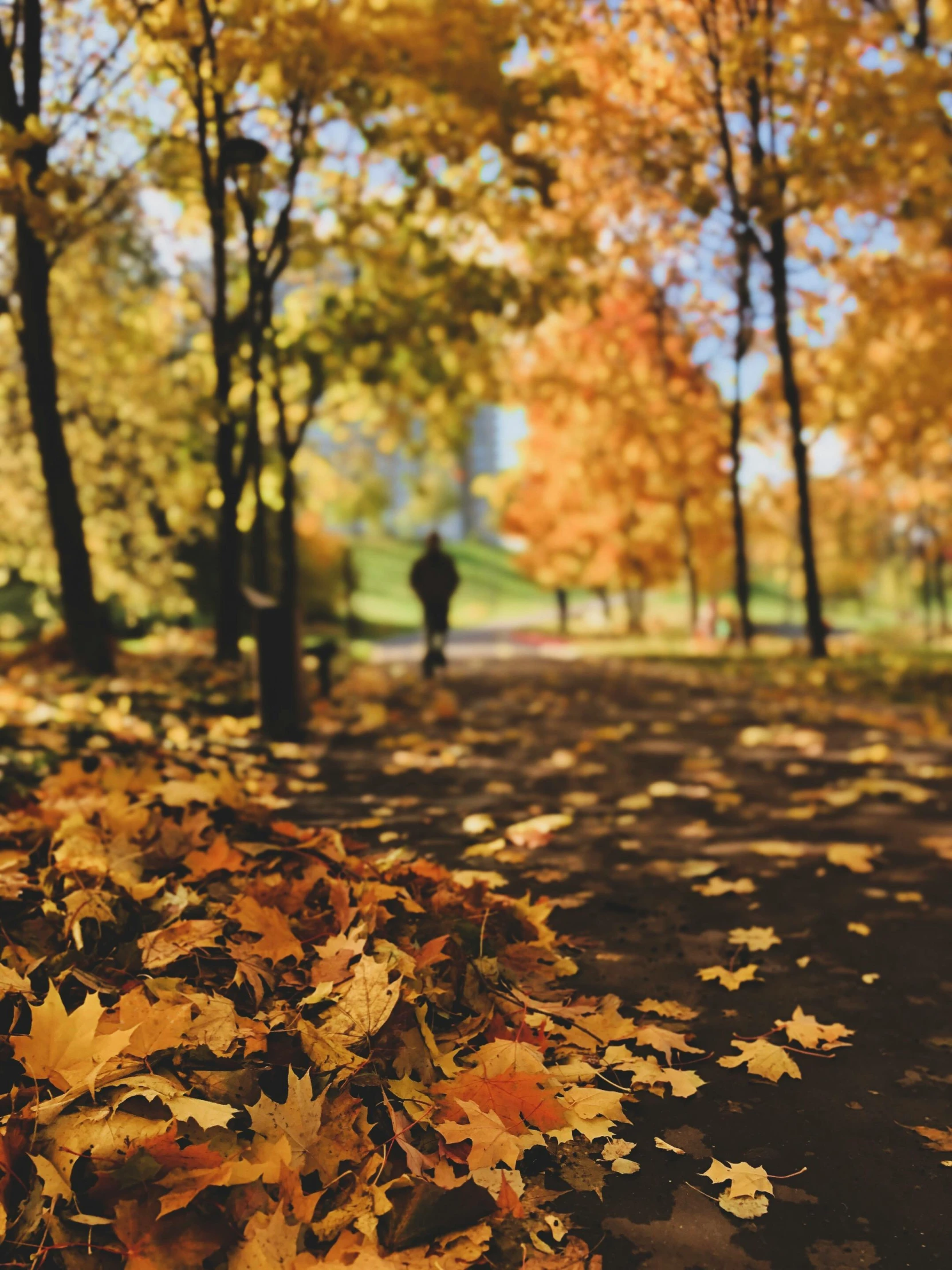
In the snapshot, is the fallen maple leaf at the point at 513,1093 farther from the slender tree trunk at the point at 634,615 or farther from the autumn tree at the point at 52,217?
the slender tree trunk at the point at 634,615

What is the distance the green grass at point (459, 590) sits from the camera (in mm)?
58875

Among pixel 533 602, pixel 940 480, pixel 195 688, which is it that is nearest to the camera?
pixel 195 688

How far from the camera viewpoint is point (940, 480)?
2919cm

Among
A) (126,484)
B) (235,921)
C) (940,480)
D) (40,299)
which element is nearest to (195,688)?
(40,299)

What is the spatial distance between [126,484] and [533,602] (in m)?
67.1

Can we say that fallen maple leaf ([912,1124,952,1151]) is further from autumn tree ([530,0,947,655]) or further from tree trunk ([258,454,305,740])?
autumn tree ([530,0,947,655])

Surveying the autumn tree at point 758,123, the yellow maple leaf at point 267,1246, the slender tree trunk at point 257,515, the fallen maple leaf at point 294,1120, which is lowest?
the yellow maple leaf at point 267,1246

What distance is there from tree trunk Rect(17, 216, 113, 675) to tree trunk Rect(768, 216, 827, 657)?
9570mm

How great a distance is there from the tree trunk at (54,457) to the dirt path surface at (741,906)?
9.00ft

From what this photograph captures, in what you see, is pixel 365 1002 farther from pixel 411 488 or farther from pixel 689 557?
pixel 689 557

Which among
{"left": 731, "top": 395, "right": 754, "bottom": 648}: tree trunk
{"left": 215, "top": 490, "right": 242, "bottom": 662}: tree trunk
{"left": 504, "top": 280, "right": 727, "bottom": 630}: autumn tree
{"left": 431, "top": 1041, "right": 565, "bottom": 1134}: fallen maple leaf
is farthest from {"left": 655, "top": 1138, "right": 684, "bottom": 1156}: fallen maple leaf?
{"left": 731, "top": 395, "right": 754, "bottom": 648}: tree trunk

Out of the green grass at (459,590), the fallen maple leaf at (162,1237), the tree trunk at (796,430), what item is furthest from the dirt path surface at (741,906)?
the green grass at (459,590)

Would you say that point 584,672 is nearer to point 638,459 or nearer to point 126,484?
point 126,484

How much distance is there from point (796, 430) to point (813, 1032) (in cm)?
1217
